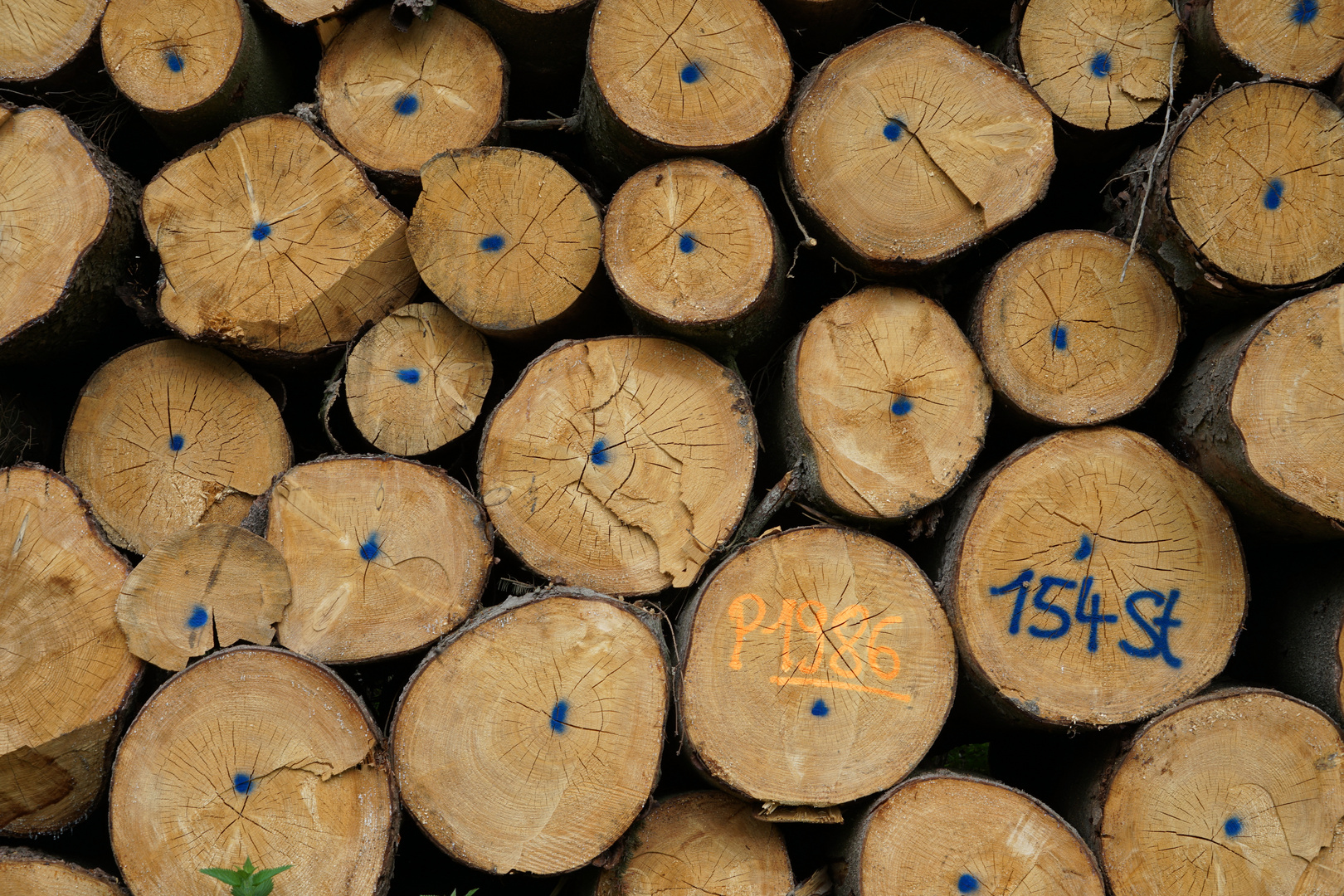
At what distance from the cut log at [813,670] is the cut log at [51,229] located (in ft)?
6.89

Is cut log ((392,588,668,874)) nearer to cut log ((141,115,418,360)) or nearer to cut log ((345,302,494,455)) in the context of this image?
cut log ((345,302,494,455))

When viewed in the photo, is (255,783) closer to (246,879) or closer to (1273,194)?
(246,879)

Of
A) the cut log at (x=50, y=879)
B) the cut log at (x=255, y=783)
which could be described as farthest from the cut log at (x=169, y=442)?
the cut log at (x=50, y=879)

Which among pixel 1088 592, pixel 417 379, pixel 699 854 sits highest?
pixel 417 379

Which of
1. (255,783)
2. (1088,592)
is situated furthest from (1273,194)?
(255,783)

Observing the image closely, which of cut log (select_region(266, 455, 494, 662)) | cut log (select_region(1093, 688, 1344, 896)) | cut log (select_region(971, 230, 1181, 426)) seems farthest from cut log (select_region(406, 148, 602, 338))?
cut log (select_region(1093, 688, 1344, 896))

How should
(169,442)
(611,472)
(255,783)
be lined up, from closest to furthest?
(255,783), (611,472), (169,442)

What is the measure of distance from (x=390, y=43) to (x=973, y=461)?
89.2 inches

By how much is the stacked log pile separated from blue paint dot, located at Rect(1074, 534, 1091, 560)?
0.10 ft

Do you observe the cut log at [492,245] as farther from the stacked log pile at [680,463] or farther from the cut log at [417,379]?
Result: the cut log at [417,379]

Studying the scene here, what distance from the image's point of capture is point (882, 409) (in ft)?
8.34

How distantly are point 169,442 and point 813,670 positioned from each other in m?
2.08

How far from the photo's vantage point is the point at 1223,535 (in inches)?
97.6

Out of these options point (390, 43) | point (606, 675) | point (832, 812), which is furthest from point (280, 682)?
point (390, 43)
